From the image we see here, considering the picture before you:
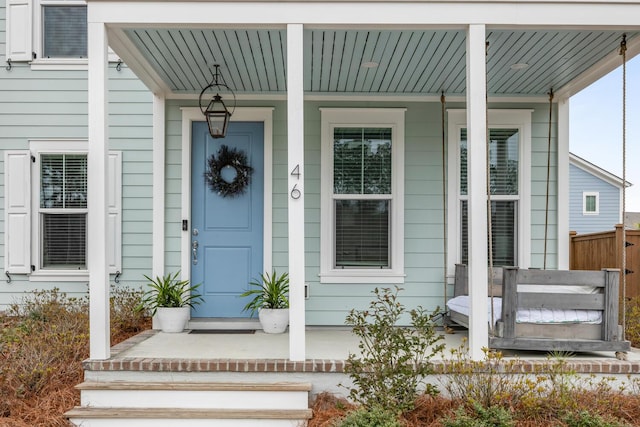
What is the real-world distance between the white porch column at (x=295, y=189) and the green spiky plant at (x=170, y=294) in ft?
5.89

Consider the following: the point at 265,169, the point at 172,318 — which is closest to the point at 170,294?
the point at 172,318

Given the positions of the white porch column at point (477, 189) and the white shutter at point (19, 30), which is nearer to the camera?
the white porch column at point (477, 189)

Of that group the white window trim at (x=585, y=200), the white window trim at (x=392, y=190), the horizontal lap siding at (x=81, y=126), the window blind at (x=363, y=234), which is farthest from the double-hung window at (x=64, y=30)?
the white window trim at (x=585, y=200)

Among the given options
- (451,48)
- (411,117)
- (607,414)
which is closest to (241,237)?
(411,117)

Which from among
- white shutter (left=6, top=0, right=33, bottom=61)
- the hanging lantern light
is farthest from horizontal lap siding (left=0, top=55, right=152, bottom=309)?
the hanging lantern light

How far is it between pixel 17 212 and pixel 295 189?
3771 millimetres

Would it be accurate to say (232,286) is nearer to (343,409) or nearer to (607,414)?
(343,409)

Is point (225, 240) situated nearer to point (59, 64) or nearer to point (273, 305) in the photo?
point (273, 305)

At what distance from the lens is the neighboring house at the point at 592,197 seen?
1731cm

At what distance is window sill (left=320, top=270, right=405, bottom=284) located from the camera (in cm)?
520

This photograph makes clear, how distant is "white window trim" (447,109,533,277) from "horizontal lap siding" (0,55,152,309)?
3.28m

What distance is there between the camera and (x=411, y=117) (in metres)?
5.29

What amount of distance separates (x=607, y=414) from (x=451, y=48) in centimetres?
285

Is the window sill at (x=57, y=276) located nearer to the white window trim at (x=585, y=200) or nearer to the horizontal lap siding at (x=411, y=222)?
the horizontal lap siding at (x=411, y=222)
